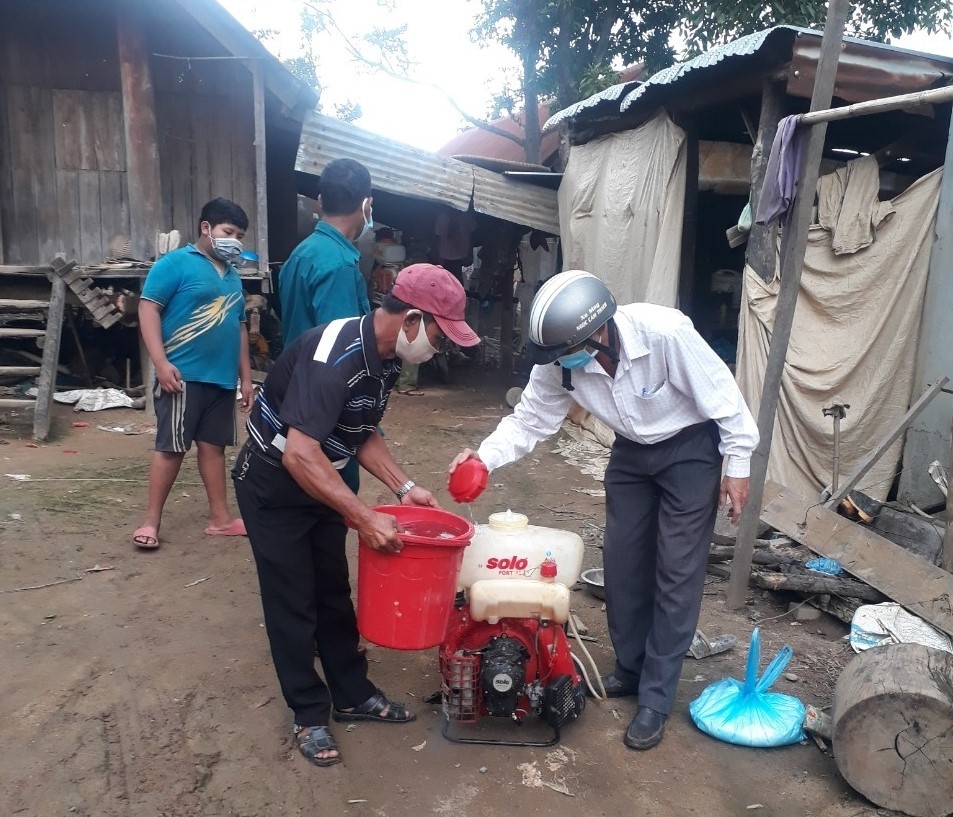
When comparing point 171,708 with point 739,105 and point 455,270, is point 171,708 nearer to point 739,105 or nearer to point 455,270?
point 739,105

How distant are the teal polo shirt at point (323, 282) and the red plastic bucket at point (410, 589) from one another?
122 cm

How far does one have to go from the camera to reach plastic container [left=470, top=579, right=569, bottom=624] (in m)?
2.80

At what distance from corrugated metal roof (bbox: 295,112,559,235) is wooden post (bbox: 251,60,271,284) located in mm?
374

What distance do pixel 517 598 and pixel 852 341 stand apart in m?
4.01

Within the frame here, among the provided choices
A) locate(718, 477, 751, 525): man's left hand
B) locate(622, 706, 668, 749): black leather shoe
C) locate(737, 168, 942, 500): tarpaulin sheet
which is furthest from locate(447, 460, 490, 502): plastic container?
locate(737, 168, 942, 500): tarpaulin sheet

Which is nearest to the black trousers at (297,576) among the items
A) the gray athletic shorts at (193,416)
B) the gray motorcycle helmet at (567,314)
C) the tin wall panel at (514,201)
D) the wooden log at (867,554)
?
the gray motorcycle helmet at (567,314)

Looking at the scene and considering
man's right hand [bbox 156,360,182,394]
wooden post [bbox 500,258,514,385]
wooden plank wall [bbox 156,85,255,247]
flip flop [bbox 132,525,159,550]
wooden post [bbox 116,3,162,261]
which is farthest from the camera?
wooden post [bbox 500,258,514,385]

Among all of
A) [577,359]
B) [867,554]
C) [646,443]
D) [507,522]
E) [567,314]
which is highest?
[567,314]

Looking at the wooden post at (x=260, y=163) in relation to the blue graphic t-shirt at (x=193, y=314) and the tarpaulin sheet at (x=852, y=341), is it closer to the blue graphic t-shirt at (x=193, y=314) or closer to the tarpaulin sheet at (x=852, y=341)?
the blue graphic t-shirt at (x=193, y=314)

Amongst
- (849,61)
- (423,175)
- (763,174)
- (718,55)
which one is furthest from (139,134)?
(849,61)

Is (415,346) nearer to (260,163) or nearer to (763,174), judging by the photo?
(763,174)

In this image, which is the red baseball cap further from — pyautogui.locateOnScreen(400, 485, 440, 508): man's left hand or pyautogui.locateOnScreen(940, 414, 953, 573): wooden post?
pyautogui.locateOnScreen(940, 414, 953, 573): wooden post

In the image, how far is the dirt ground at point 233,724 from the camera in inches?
105

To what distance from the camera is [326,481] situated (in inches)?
96.4
